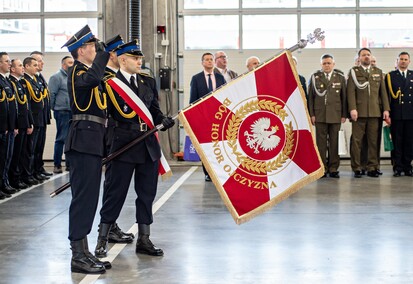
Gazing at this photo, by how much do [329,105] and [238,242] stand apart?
580cm

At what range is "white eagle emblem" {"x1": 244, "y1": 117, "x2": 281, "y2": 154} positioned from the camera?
6230 millimetres

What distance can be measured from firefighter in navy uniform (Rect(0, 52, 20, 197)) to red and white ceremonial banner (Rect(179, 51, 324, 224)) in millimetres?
4569

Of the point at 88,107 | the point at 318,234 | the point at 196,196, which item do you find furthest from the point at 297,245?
the point at 196,196

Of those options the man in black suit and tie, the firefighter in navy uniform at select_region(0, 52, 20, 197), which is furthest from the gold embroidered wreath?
the man in black suit and tie

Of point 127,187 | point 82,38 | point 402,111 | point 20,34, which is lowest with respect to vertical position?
point 127,187

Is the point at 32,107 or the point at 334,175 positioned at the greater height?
the point at 32,107

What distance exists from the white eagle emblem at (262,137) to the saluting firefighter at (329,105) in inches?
Result: 247

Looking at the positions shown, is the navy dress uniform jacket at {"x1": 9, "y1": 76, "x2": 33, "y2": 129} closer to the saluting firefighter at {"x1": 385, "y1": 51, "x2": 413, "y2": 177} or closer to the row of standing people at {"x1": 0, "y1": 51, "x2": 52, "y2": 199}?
the row of standing people at {"x1": 0, "y1": 51, "x2": 52, "y2": 199}

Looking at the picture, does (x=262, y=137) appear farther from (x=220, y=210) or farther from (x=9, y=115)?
(x=9, y=115)

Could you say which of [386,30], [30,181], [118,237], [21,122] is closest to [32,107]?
[21,122]

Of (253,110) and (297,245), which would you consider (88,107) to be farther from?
(297,245)

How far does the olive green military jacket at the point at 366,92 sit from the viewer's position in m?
12.3

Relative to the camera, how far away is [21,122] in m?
10.8

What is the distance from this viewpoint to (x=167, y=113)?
49.2ft
